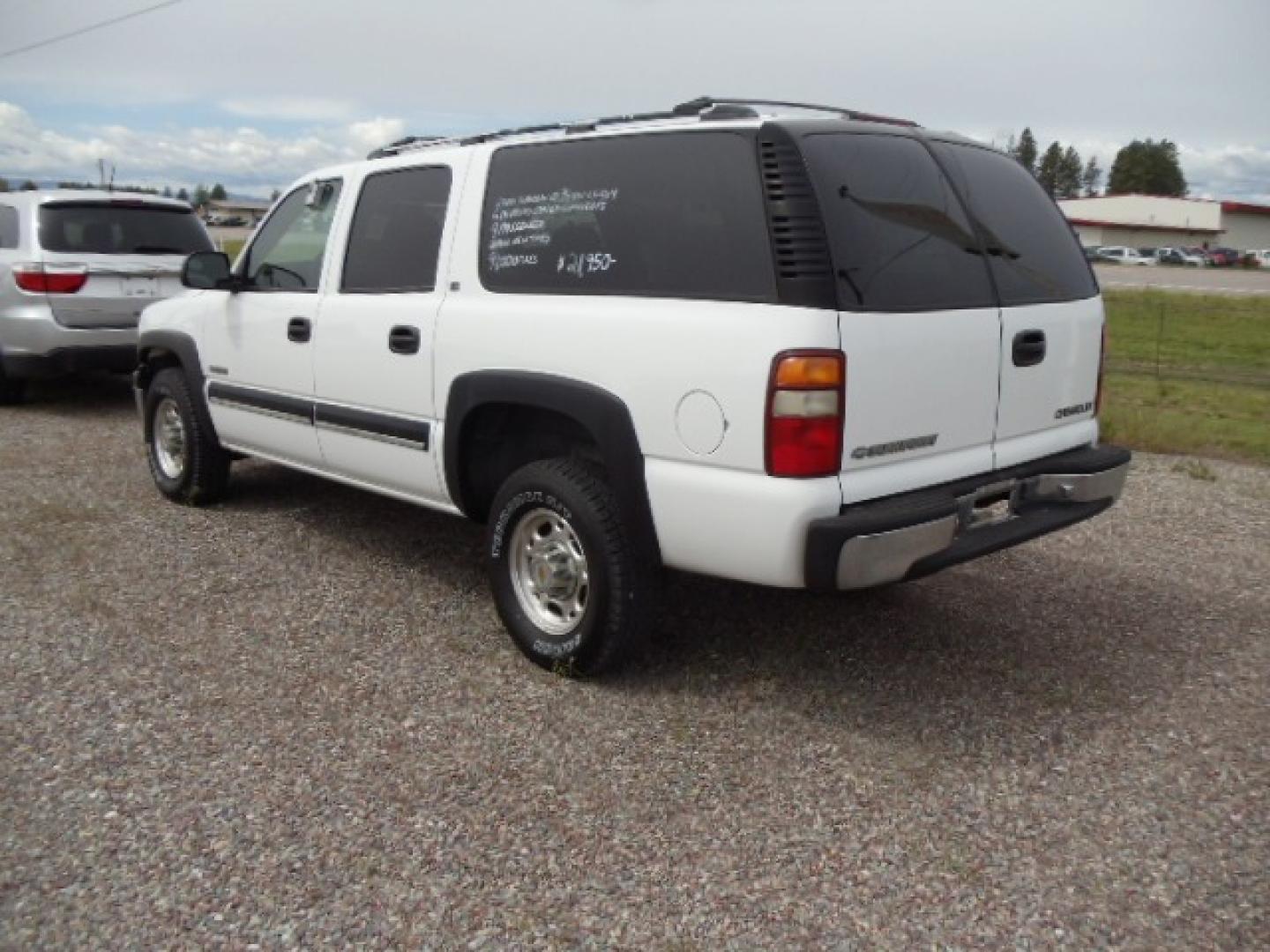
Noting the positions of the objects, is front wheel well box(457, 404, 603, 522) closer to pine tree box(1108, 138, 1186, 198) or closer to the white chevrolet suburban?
the white chevrolet suburban

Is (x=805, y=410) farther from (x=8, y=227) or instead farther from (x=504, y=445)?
(x=8, y=227)

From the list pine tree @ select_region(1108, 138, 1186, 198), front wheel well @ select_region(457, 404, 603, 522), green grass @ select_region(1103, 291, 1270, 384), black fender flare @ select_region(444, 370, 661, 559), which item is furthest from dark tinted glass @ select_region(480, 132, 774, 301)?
pine tree @ select_region(1108, 138, 1186, 198)

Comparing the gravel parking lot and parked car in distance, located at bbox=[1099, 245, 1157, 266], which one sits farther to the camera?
parked car in distance, located at bbox=[1099, 245, 1157, 266]

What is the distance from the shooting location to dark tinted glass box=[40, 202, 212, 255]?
8703mm

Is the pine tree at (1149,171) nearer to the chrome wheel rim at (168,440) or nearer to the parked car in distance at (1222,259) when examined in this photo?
the parked car in distance at (1222,259)

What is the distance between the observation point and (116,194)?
904 centimetres

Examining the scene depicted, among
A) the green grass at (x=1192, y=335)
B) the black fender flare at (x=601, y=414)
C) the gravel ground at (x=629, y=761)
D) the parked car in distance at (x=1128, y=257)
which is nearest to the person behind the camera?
the gravel ground at (x=629, y=761)

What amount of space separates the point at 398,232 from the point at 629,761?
2.48 meters

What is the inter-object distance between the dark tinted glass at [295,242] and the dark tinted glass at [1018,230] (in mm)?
2790

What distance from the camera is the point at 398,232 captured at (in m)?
4.66

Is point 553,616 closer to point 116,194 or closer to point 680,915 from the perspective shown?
point 680,915

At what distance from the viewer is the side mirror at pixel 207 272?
209 inches

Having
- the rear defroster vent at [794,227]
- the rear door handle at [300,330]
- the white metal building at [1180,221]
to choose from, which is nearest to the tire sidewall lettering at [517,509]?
the rear defroster vent at [794,227]

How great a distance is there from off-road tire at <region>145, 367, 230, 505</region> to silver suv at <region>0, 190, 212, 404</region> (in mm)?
2583
